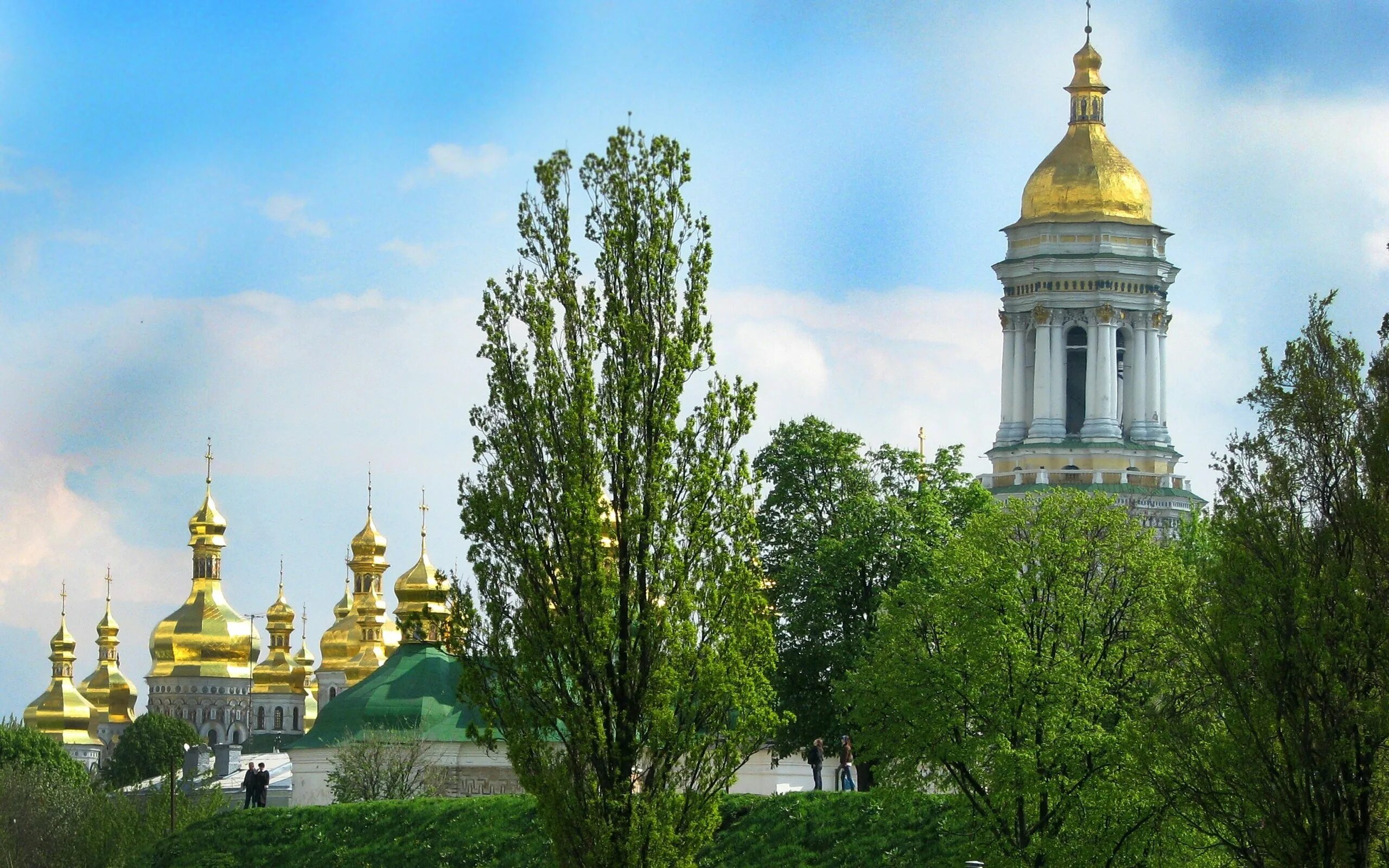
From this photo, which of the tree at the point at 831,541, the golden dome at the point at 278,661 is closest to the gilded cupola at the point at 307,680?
the golden dome at the point at 278,661

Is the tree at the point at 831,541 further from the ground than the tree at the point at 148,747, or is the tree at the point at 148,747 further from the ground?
the tree at the point at 831,541

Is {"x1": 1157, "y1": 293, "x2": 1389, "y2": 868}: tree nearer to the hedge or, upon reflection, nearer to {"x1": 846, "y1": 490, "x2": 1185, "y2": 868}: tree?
{"x1": 846, "y1": 490, "x2": 1185, "y2": 868}: tree

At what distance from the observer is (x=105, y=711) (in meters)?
150

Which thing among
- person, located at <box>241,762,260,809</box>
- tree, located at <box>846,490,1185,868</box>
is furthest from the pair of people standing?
person, located at <box>241,762,260,809</box>

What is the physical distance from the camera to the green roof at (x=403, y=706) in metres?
71.9

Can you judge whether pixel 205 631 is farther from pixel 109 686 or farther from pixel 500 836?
pixel 500 836

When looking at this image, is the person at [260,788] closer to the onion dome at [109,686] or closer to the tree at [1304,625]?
the tree at [1304,625]

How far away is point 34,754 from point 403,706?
27.3 m

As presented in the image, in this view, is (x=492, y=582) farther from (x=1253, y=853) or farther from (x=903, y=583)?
(x=903, y=583)

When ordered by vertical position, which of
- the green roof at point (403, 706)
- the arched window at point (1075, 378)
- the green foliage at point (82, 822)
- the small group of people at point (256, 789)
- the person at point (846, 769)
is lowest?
the green foliage at point (82, 822)

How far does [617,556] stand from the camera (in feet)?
102

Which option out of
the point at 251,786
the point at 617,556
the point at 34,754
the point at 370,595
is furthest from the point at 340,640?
the point at 617,556

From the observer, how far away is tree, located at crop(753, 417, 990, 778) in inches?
2172

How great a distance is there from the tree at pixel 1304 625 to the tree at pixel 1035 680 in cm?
689
